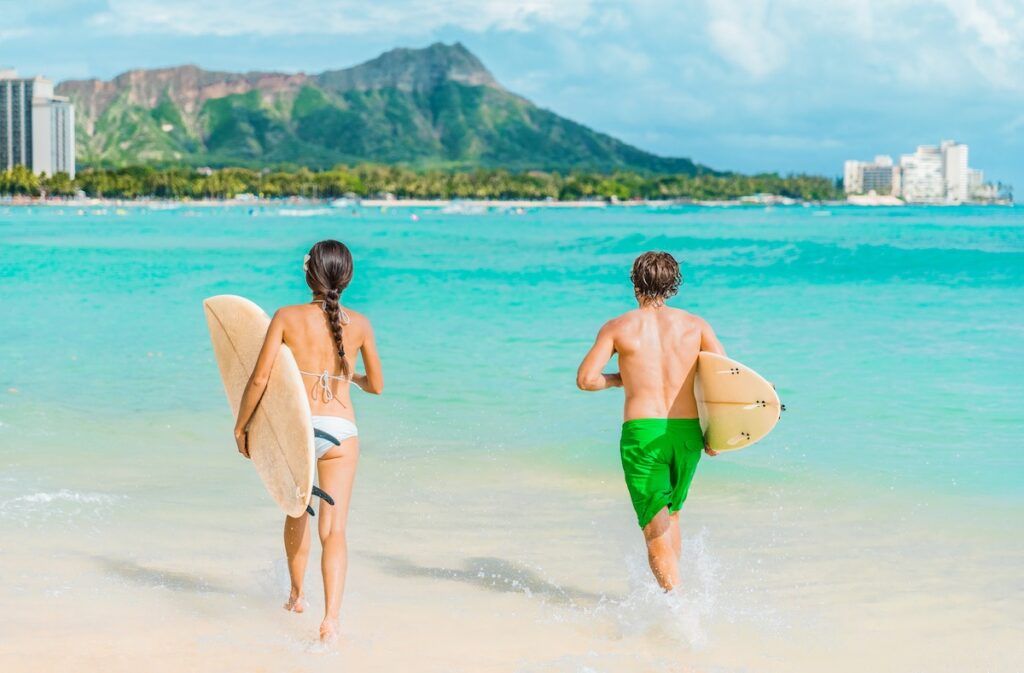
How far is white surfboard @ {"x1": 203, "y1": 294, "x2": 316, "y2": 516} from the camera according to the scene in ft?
14.5

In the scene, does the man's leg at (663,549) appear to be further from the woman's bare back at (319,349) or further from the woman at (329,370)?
the woman's bare back at (319,349)

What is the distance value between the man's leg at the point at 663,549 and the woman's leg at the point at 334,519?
1.23 meters

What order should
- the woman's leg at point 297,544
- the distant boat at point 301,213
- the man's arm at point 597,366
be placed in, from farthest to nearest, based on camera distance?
the distant boat at point 301,213 < the woman's leg at point 297,544 < the man's arm at point 597,366

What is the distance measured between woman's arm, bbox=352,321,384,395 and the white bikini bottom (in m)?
0.21

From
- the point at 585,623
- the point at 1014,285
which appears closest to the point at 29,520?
the point at 585,623

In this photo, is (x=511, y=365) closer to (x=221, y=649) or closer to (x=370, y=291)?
Answer: (x=221, y=649)

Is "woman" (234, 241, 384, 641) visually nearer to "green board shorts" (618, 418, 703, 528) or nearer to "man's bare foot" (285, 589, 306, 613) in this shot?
"man's bare foot" (285, 589, 306, 613)

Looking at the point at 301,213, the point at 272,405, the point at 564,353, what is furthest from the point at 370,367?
the point at 301,213

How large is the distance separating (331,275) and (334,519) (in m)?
0.96

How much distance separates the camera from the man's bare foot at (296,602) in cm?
505

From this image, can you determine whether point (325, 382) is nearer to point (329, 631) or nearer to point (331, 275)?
point (331, 275)

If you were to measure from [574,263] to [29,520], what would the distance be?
43846mm

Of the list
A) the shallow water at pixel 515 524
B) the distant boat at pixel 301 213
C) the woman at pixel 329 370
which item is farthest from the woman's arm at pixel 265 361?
the distant boat at pixel 301 213

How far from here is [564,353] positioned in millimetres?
16734
